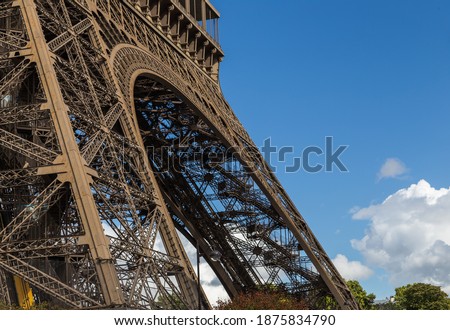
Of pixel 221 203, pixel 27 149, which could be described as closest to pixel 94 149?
pixel 27 149

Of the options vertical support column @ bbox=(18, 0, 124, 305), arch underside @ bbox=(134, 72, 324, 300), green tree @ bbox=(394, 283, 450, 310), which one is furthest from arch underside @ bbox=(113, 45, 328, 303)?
green tree @ bbox=(394, 283, 450, 310)

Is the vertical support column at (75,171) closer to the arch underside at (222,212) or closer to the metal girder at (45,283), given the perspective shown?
the metal girder at (45,283)

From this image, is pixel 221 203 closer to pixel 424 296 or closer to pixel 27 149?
pixel 27 149

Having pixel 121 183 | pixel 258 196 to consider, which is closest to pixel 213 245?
pixel 258 196

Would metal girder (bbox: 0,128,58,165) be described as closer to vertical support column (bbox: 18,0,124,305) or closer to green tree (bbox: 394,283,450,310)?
vertical support column (bbox: 18,0,124,305)

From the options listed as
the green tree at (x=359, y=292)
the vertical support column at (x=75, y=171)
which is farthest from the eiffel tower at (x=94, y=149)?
the green tree at (x=359, y=292)
